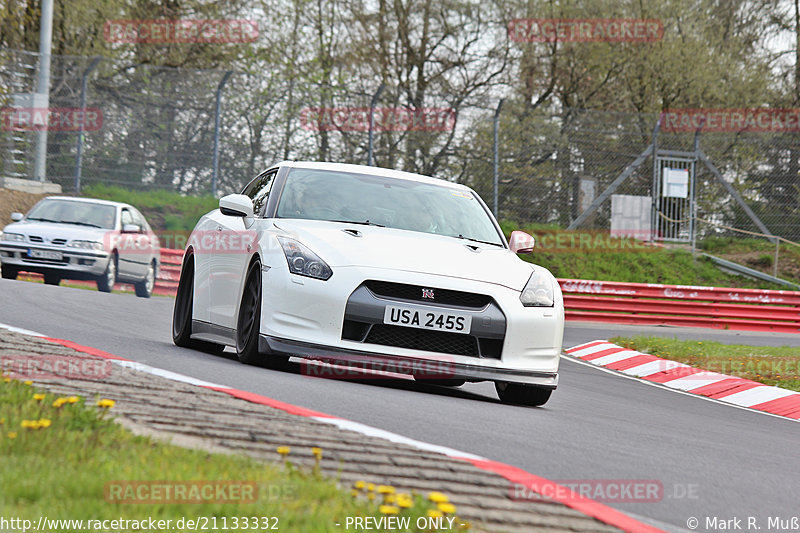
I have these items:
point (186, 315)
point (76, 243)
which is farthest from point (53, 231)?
point (186, 315)

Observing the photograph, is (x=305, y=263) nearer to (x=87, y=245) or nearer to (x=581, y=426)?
(x=581, y=426)

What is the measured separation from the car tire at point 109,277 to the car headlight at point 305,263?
36.0ft

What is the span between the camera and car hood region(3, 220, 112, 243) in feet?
54.0

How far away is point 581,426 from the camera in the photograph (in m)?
6.23

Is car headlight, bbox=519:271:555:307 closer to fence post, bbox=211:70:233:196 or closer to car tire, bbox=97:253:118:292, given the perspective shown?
car tire, bbox=97:253:118:292

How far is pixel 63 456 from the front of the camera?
3547 mm

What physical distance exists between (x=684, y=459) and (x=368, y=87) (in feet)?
77.6

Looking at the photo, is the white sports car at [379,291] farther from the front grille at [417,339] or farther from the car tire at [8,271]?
the car tire at [8,271]

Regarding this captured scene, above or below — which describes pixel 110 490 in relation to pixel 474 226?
below

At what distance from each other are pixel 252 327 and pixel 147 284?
40.8ft

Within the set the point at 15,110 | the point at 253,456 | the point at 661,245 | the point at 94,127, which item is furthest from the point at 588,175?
the point at 253,456

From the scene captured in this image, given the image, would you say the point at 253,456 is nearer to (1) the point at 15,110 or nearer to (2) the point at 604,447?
(2) the point at 604,447

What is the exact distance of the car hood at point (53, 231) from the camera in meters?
16.5

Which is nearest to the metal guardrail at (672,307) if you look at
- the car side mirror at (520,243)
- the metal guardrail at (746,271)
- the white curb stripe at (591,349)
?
the metal guardrail at (746,271)
